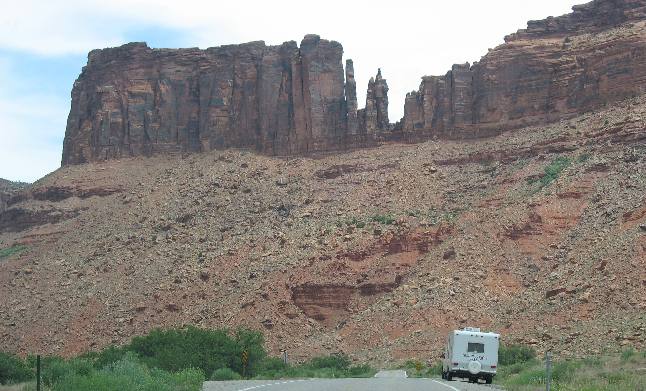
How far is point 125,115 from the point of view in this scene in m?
105

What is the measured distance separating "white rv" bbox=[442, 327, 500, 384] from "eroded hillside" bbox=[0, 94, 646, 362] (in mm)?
10477

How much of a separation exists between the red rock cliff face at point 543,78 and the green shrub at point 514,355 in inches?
1168

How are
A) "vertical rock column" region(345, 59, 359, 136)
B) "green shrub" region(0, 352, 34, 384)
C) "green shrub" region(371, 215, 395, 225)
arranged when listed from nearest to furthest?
"green shrub" region(0, 352, 34, 384)
"green shrub" region(371, 215, 395, 225)
"vertical rock column" region(345, 59, 359, 136)

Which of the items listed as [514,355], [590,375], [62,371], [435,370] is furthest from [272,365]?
[590,375]

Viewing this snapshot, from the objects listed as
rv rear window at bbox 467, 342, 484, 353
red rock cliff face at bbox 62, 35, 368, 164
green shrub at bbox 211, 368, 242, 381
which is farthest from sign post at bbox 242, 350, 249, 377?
red rock cliff face at bbox 62, 35, 368, 164

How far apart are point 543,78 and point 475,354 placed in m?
46.0

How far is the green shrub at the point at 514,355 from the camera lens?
53.2m

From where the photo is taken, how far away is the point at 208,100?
333 ft

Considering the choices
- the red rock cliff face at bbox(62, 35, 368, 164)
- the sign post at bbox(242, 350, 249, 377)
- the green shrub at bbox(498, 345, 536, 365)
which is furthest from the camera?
the red rock cliff face at bbox(62, 35, 368, 164)

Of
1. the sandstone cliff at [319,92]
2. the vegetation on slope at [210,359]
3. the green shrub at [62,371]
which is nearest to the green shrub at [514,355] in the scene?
the vegetation on slope at [210,359]

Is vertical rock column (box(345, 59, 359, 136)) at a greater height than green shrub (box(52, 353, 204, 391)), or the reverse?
vertical rock column (box(345, 59, 359, 136))

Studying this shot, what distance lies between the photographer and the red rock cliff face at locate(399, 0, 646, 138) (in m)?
80.0

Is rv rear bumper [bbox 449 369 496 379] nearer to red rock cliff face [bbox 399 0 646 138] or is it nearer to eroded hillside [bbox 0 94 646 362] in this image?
eroded hillside [bbox 0 94 646 362]

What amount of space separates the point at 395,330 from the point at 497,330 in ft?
21.1
